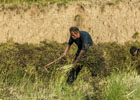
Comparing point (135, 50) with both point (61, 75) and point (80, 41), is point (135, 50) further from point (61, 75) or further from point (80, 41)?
point (61, 75)

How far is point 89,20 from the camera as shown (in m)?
16.9

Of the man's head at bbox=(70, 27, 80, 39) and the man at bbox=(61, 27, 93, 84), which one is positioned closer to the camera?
the man at bbox=(61, 27, 93, 84)

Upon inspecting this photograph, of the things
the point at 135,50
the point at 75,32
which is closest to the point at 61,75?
the point at 75,32

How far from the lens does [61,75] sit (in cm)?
967

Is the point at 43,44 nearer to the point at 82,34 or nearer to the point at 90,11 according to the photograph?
the point at 90,11

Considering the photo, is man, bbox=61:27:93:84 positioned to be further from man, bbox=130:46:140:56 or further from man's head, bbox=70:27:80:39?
man, bbox=130:46:140:56

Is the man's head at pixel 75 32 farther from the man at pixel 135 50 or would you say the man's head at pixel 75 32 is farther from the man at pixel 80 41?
the man at pixel 135 50

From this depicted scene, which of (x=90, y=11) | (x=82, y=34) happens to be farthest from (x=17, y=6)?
(x=82, y=34)

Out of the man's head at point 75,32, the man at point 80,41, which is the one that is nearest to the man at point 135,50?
the man at point 80,41

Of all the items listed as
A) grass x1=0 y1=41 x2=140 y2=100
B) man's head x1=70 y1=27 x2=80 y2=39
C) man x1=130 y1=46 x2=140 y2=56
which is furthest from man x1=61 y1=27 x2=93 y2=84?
man x1=130 y1=46 x2=140 y2=56

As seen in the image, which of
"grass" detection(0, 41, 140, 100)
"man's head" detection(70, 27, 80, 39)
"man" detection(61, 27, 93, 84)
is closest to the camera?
"grass" detection(0, 41, 140, 100)

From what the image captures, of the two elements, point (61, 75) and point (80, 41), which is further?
point (61, 75)

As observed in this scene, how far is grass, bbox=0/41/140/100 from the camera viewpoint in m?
7.95

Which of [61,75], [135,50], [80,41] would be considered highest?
[80,41]
